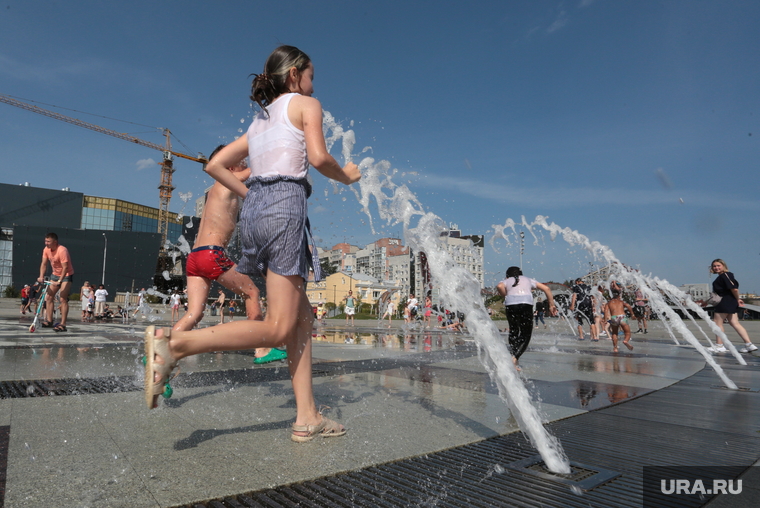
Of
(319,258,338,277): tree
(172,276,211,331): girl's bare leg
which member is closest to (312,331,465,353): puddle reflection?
(319,258,338,277): tree

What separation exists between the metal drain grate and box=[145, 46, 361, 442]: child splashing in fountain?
0.97 metres

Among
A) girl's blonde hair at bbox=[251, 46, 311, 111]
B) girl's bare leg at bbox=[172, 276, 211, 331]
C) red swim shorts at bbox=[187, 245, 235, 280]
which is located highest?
girl's blonde hair at bbox=[251, 46, 311, 111]

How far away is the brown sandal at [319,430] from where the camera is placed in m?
2.47

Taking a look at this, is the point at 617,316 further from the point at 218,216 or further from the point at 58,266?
the point at 58,266

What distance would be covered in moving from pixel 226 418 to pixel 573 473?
6.41 ft

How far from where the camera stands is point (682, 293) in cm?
897

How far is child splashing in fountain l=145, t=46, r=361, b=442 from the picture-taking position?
7.88ft

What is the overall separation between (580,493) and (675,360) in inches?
294

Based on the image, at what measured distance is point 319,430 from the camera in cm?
256

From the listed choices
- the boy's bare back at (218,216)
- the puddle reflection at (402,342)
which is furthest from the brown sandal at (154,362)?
the puddle reflection at (402,342)

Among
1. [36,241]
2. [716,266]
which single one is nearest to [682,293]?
[716,266]

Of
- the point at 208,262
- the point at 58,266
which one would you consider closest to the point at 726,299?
the point at 208,262

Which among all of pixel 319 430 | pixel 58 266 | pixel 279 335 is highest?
pixel 58 266

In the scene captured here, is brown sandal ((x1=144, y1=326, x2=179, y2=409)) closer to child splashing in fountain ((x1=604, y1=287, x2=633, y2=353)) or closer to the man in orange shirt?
the man in orange shirt
